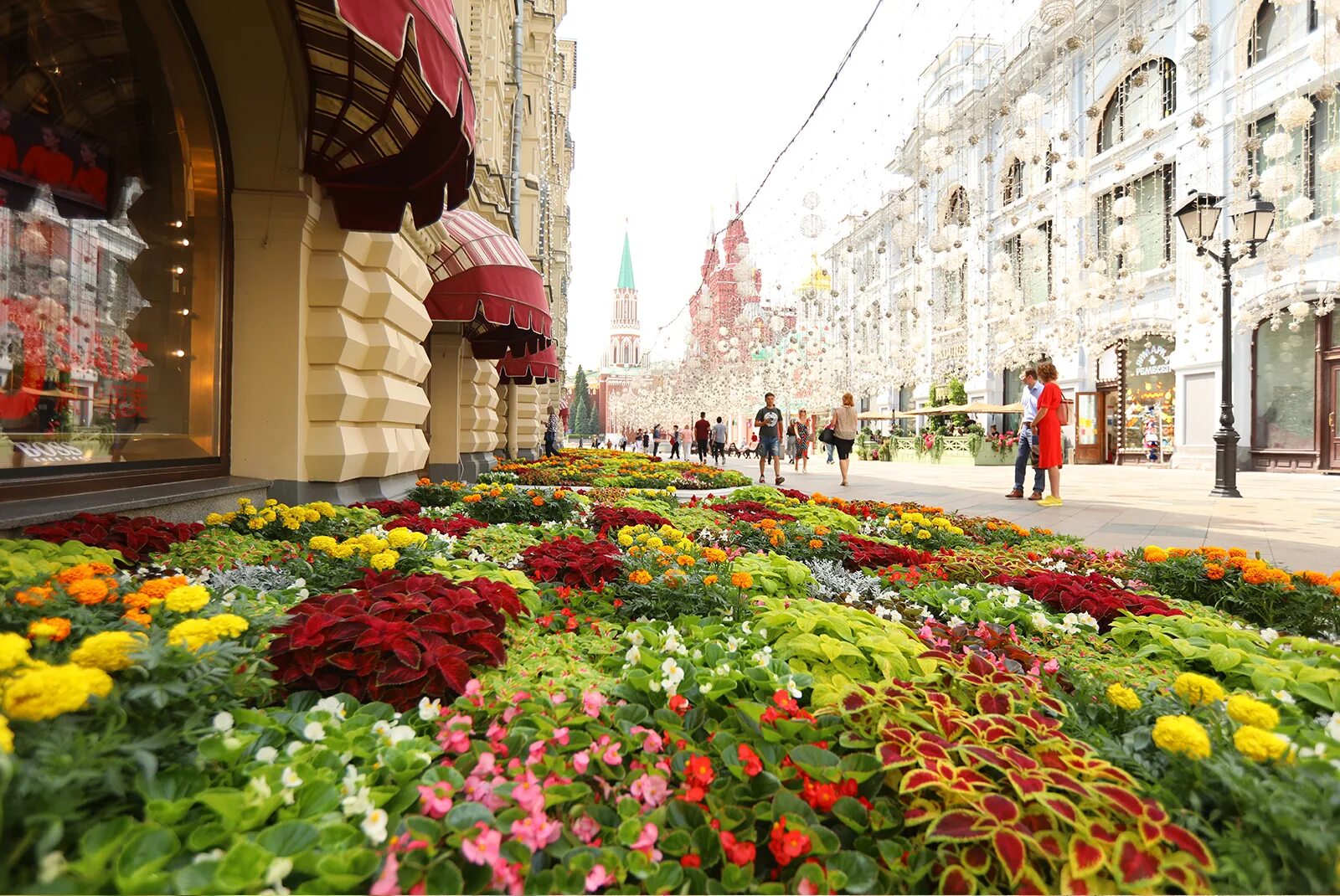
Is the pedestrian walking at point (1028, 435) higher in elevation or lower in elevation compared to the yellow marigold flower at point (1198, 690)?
Result: higher

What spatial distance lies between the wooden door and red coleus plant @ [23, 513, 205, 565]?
29362 mm

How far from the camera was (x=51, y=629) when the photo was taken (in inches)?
61.2

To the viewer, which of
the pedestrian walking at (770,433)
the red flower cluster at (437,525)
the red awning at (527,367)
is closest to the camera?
the red flower cluster at (437,525)

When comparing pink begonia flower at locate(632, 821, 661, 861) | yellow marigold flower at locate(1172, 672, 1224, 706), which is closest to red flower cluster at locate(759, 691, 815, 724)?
pink begonia flower at locate(632, 821, 661, 861)

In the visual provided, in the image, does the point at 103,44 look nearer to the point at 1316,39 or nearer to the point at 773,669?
the point at 773,669

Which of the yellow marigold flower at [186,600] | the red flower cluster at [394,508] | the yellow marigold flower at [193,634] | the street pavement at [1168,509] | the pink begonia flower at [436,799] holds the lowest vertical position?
the street pavement at [1168,509]

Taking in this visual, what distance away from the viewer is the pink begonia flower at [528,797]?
4.36ft

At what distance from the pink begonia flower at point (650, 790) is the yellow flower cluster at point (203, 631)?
1.07 m

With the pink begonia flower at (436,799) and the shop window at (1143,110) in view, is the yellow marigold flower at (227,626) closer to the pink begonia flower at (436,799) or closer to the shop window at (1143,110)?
the pink begonia flower at (436,799)

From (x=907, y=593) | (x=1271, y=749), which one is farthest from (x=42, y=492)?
(x=1271, y=749)

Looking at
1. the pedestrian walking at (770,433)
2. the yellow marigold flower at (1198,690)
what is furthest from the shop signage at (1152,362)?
the yellow marigold flower at (1198,690)

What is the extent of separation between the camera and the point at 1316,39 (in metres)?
7.17

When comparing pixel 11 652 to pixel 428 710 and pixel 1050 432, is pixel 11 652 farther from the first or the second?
pixel 1050 432

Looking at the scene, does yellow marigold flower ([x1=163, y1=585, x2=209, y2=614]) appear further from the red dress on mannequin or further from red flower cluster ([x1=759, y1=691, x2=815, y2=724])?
the red dress on mannequin
